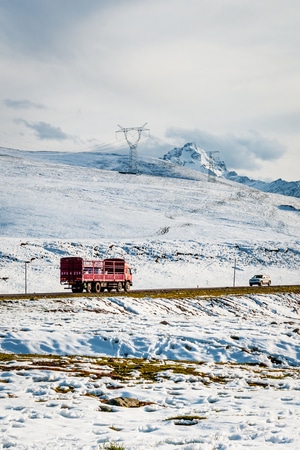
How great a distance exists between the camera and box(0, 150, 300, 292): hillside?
2830 inches

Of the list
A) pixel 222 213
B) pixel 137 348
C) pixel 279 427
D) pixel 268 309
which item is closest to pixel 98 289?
pixel 268 309

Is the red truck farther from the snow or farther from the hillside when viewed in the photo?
the hillside

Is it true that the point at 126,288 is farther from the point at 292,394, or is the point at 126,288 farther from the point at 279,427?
the point at 279,427

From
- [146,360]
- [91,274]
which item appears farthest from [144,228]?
[146,360]

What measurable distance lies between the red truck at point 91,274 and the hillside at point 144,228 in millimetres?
9103

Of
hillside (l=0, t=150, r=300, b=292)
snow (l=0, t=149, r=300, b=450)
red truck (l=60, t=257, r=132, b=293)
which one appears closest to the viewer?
snow (l=0, t=149, r=300, b=450)

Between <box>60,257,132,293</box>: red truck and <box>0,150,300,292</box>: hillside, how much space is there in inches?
358

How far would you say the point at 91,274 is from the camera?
4797 centimetres

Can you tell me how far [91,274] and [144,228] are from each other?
178 ft

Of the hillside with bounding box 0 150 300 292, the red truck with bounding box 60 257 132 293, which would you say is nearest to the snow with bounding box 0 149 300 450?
the hillside with bounding box 0 150 300 292

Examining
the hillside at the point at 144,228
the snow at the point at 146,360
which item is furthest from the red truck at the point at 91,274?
the hillside at the point at 144,228

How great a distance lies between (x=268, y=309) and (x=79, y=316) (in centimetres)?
2052

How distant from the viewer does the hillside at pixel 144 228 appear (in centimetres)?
7188

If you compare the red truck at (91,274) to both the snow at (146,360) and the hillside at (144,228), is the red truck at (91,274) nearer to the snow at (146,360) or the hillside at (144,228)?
the snow at (146,360)
